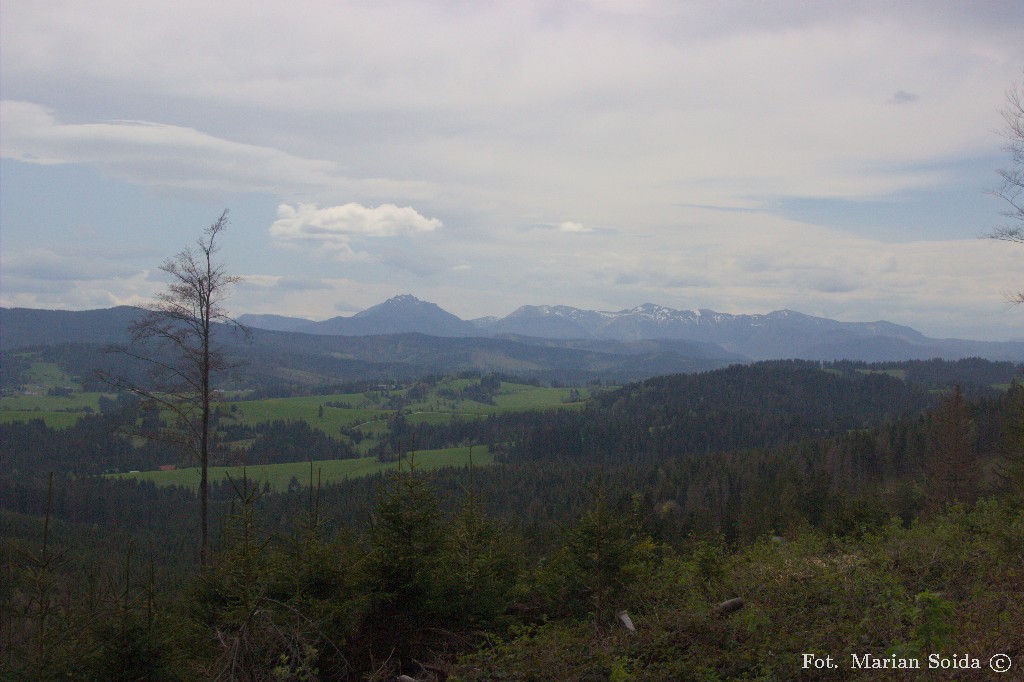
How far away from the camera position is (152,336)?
1969cm

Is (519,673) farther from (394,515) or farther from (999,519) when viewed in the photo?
(999,519)

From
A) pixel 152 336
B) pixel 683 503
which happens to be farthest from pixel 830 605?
pixel 683 503

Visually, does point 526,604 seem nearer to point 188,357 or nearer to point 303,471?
point 188,357

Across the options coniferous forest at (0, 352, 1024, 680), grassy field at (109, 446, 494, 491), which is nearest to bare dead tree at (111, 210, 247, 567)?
coniferous forest at (0, 352, 1024, 680)

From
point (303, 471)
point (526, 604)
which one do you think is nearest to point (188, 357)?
point (526, 604)

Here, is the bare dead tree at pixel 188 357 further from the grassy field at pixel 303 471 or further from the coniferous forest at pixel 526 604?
the grassy field at pixel 303 471

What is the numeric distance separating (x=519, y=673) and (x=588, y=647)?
1.38m

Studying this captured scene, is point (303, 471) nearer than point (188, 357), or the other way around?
point (188, 357)

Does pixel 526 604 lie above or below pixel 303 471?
above

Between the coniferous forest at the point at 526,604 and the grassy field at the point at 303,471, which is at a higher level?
the coniferous forest at the point at 526,604

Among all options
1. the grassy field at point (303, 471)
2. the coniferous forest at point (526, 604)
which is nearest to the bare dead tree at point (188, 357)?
the coniferous forest at point (526, 604)

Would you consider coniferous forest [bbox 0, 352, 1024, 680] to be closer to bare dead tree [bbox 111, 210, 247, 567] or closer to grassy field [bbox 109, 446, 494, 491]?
bare dead tree [bbox 111, 210, 247, 567]

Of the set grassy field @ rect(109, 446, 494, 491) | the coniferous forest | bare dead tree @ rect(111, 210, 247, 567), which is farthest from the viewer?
grassy field @ rect(109, 446, 494, 491)

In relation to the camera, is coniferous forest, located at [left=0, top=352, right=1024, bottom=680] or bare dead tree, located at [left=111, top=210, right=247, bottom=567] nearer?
coniferous forest, located at [left=0, top=352, right=1024, bottom=680]
